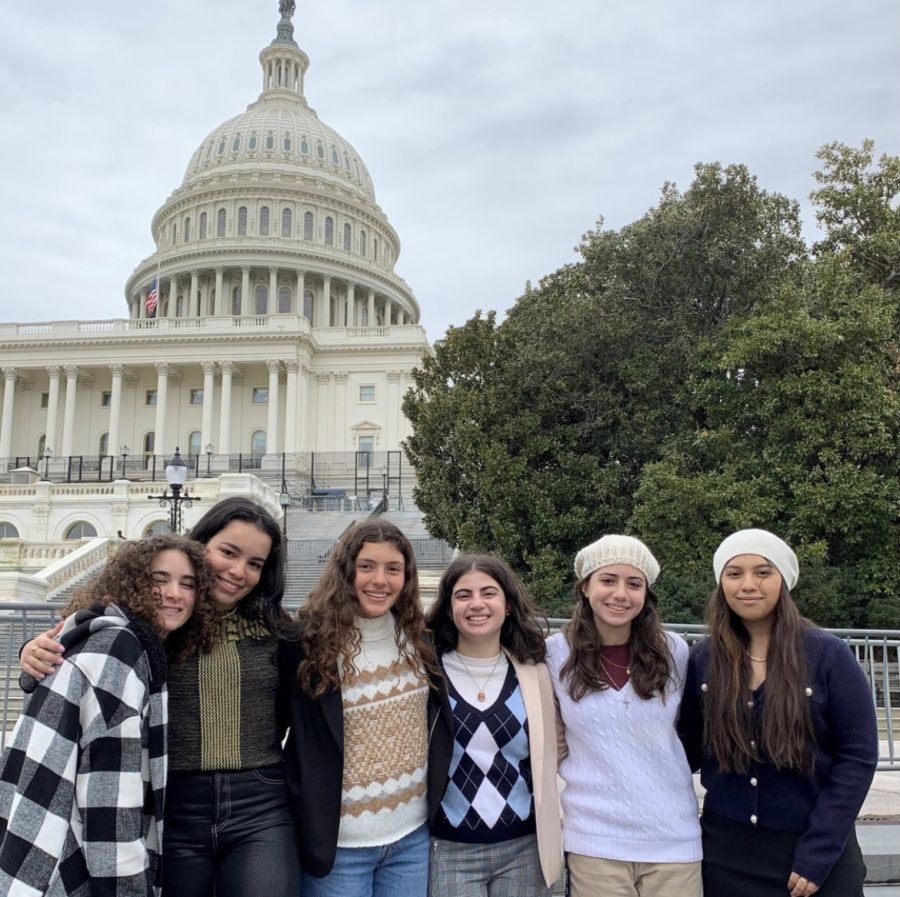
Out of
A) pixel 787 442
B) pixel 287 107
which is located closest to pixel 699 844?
pixel 787 442

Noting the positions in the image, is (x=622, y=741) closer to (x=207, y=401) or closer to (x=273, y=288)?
(x=207, y=401)

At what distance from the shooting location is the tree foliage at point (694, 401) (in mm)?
17094

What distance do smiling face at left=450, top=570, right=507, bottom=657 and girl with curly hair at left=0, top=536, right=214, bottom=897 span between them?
49.2 inches

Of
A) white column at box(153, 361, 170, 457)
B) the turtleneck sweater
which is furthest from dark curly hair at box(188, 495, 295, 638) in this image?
white column at box(153, 361, 170, 457)

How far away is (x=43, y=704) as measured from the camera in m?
3.02

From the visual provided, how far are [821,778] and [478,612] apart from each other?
1.48 meters

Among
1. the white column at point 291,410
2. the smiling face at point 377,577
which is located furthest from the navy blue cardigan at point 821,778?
the white column at point 291,410

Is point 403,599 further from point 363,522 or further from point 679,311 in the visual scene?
point 679,311

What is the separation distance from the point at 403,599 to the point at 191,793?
3.63 feet

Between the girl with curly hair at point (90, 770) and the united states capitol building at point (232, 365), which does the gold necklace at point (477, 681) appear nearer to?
the girl with curly hair at point (90, 770)

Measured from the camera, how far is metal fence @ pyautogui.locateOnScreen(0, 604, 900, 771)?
278 inches

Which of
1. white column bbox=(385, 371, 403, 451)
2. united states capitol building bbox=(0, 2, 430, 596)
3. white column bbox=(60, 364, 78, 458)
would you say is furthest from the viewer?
white column bbox=(385, 371, 403, 451)

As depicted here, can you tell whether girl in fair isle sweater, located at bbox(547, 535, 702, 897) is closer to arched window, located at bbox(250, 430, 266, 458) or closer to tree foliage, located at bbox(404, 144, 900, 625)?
tree foliage, located at bbox(404, 144, 900, 625)

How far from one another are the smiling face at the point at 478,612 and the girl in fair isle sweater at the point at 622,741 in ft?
1.05
